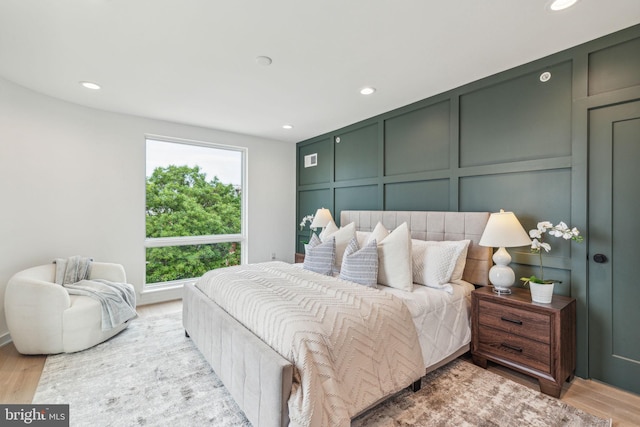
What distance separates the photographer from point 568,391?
6.81ft

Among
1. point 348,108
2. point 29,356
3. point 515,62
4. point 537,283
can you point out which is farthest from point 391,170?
point 29,356

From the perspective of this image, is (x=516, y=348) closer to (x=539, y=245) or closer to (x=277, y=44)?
(x=539, y=245)

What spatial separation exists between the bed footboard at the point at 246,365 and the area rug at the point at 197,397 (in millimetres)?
174

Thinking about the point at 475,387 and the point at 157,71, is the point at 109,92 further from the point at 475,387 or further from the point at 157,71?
the point at 475,387

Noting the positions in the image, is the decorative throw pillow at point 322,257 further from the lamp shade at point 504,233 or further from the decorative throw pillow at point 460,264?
the lamp shade at point 504,233

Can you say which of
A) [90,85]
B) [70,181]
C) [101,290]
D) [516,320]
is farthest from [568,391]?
[70,181]

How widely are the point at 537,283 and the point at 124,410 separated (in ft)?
10.0

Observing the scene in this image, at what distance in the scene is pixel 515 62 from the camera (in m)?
2.49

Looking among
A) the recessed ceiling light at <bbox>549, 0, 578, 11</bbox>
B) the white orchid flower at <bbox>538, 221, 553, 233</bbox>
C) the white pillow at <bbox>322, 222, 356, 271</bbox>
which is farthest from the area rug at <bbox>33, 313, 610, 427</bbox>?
the recessed ceiling light at <bbox>549, 0, 578, 11</bbox>

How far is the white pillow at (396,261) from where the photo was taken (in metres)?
2.44

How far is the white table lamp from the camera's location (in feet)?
7.46

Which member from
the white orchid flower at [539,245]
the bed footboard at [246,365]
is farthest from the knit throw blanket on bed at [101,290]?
the white orchid flower at [539,245]

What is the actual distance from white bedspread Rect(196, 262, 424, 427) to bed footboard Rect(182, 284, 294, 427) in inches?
2.4

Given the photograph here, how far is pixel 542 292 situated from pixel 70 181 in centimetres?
500
